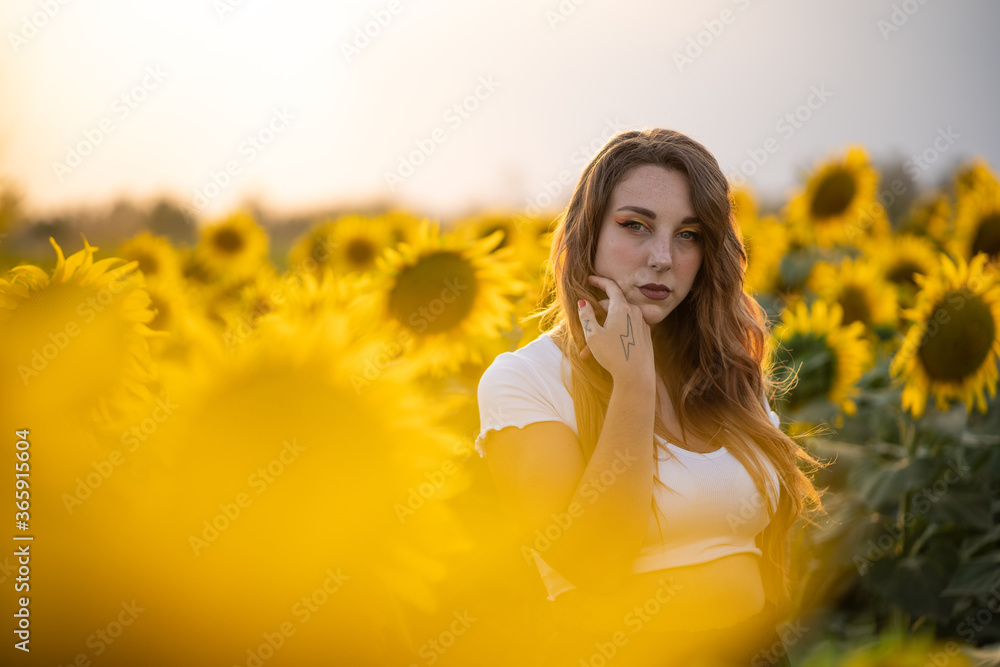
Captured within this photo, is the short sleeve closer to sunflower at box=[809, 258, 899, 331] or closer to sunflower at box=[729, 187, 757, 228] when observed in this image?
sunflower at box=[809, 258, 899, 331]

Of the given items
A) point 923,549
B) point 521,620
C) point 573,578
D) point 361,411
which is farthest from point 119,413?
point 923,549

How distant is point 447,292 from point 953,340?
7.31 ft

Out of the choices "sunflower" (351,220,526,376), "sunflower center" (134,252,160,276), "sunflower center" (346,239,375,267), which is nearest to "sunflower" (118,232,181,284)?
"sunflower center" (134,252,160,276)

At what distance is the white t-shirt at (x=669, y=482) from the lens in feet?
5.70

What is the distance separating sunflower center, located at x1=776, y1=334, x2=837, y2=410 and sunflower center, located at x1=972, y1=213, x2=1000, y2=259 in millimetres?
1432

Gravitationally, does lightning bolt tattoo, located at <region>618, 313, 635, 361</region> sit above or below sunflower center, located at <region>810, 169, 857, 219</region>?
below

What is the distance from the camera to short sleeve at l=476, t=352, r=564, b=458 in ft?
5.57

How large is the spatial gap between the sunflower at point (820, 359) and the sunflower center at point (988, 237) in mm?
1182

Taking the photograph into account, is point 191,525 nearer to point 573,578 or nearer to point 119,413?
point 119,413

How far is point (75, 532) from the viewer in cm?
49

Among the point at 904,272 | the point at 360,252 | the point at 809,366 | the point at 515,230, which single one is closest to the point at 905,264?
the point at 904,272

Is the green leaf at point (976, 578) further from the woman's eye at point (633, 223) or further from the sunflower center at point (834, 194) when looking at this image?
the sunflower center at point (834, 194)

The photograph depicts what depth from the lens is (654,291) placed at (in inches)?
72.7

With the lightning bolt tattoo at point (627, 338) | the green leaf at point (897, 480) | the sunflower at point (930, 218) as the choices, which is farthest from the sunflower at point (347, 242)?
the sunflower at point (930, 218)
